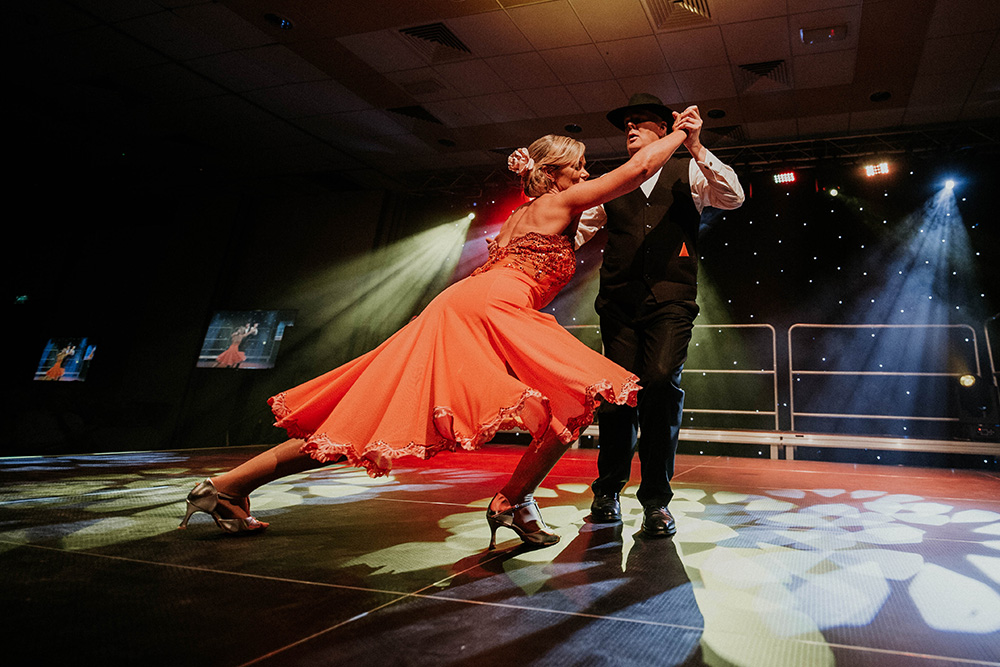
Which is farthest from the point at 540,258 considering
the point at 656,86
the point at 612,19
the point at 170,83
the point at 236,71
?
the point at 170,83

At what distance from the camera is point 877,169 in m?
6.01

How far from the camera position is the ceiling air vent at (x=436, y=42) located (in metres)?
4.72

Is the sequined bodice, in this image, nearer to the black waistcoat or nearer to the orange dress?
the orange dress

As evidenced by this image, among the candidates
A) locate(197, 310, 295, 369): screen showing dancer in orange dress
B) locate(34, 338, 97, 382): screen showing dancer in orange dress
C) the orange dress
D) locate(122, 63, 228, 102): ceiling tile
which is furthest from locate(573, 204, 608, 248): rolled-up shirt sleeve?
locate(34, 338, 97, 382): screen showing dancer in orange dress

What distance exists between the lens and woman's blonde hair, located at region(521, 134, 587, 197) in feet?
5.87

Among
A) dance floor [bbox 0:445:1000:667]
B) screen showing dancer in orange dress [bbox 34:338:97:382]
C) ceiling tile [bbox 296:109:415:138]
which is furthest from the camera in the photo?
screen showing dancer in orange dress [bbox 34:338:97:382]

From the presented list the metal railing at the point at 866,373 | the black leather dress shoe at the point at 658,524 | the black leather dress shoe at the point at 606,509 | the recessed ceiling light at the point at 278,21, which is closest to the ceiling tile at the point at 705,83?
the metal railing at the point at 866,373

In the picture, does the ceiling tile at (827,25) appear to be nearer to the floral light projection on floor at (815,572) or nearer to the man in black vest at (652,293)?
the man in black vest at (652,293)

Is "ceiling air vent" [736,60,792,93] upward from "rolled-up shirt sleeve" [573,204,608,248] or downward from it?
upward

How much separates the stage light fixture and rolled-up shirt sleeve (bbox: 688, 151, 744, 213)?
536 cm

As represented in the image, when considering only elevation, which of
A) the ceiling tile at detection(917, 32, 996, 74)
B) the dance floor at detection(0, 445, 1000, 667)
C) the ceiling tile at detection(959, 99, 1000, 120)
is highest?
the ceiling tile at detection(917, 32, 996, 74)

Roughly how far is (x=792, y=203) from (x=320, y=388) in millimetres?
6608

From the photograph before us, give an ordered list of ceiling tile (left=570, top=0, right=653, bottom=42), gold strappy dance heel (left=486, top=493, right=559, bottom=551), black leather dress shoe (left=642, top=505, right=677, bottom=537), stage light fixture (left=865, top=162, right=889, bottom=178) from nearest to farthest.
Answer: gold strappy dance heel (left=486, top=493, right=559, bottom=551) < black leather dress shoe (left=642, top=505, right=677, bottom=537) < ceiling tile (left=570, top=0, right=653, bottom=42) < stage light fixture (left=865, top=162, right=889, bottom=178)

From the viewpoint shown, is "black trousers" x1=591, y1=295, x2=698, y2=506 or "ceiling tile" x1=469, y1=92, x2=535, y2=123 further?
"ceiling tile" x1=469, y1=92, x2=535, y2=123
